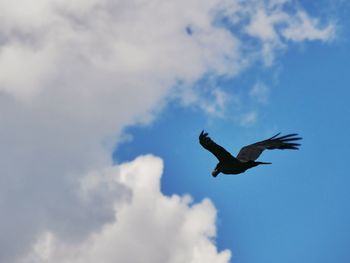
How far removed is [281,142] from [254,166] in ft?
10.7

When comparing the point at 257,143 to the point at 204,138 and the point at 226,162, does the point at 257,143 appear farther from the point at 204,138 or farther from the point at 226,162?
the point at 204,138

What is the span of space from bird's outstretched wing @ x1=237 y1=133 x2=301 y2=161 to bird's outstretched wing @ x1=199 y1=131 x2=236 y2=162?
7.95 ft

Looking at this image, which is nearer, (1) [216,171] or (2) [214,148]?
(2) [214,148]

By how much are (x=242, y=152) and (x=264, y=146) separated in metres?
1.38

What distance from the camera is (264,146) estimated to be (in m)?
37.5

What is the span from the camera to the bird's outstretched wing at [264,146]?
119 ft

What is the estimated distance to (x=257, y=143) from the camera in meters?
38.2

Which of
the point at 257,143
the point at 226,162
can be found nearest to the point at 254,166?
the point at 226,162

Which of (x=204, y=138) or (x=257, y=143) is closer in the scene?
(x=204, y=138)

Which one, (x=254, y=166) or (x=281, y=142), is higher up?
(x=281, y=142)

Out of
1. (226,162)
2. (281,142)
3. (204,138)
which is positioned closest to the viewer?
(204,138)

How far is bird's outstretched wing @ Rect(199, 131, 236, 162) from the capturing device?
3152cm

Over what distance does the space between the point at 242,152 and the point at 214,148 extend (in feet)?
18.0

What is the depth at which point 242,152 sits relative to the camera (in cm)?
3750
